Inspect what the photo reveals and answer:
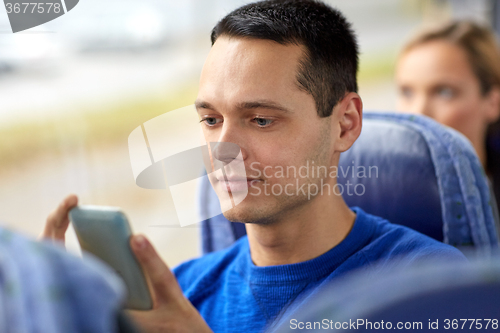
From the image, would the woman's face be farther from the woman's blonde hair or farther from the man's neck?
the man's neck

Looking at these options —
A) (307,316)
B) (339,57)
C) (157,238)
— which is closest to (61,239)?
(307,316)

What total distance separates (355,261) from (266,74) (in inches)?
15.6

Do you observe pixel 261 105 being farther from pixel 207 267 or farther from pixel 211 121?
pixel 207 267

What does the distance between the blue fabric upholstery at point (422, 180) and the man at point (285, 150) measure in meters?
0.16

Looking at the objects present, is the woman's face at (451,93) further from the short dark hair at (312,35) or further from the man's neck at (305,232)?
the man's neck at (305,232)

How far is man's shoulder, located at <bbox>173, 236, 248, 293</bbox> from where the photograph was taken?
1013 millimetres

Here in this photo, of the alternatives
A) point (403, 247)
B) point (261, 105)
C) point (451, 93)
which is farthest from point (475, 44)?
point (261, 105)

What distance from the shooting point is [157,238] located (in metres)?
2.08

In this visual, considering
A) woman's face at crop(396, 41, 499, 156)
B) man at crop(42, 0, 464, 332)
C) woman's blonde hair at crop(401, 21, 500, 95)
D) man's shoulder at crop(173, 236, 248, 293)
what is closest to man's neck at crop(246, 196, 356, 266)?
man at crop(42, 0, 464, 332)

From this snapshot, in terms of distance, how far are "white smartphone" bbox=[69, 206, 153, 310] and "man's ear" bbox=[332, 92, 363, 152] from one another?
49cm

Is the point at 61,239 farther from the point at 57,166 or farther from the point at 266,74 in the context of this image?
the point at 57,166

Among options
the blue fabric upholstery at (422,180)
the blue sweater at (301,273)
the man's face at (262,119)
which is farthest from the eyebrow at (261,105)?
the blue fabric upholstery at (422,180)

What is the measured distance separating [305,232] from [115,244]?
0.44 m

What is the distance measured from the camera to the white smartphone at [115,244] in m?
0.56
